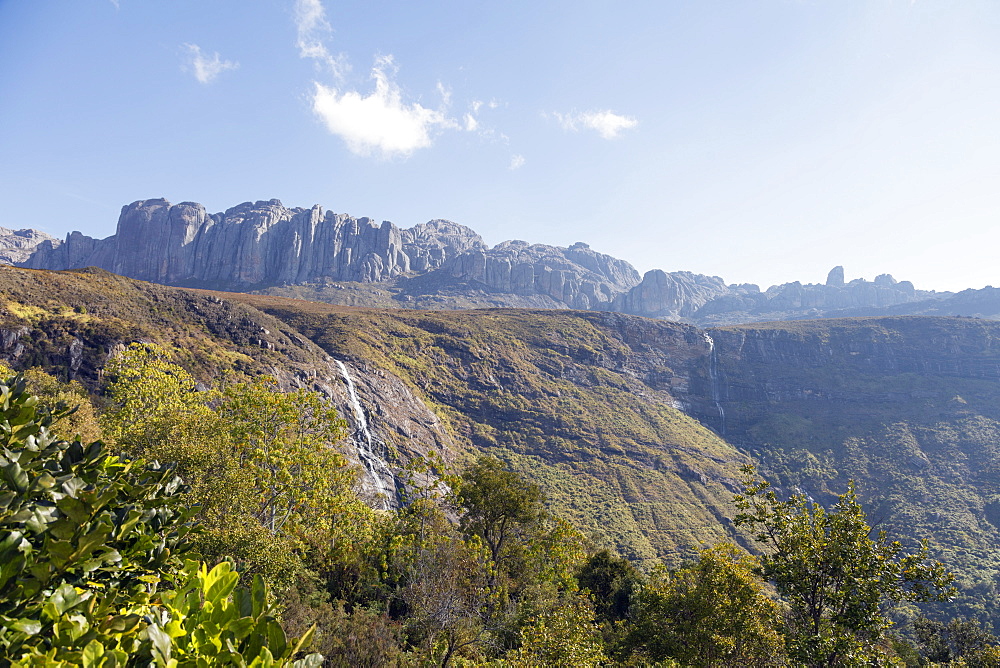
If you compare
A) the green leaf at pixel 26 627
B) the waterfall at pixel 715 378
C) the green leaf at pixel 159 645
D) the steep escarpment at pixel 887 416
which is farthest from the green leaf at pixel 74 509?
the waterfall at pixel 715 378

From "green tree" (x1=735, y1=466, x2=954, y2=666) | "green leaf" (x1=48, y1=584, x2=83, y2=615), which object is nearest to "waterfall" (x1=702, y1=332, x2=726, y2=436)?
"green tree" (x1=735, y1=466, x2=954, y2=666)

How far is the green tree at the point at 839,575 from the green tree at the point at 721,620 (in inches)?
91.9

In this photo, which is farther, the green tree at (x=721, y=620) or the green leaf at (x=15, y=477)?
the green tree at (x=721, y=620)

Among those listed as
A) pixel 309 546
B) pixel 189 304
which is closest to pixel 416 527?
pixel 309 546

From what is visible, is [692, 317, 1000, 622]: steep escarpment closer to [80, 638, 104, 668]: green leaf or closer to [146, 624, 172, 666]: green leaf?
[146, 624, 172, 666]: green leaf

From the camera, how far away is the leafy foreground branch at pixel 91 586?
1.88 metres

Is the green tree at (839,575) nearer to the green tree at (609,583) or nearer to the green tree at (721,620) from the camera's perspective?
the green tree at (721,620)

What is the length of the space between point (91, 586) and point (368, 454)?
59.8 meters

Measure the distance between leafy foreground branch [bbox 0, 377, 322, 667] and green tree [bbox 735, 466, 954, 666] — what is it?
10581 millimetres

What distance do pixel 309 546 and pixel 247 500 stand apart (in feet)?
20.1

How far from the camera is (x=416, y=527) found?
17.6 m

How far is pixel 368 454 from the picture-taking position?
58031 mm

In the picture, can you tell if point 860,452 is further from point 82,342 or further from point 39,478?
point 82,342

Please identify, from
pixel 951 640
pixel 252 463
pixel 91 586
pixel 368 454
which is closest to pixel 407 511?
pixel 252 463
